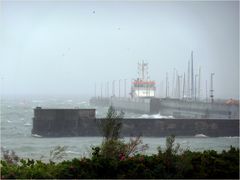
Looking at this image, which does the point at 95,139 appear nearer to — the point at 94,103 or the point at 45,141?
the point at 45,141

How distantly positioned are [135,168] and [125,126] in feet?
109

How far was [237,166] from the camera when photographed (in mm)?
10055

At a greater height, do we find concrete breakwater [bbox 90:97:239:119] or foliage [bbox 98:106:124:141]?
foliage [bbox 98:106:124:141]

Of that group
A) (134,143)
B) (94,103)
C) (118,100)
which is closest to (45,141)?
(134,143)

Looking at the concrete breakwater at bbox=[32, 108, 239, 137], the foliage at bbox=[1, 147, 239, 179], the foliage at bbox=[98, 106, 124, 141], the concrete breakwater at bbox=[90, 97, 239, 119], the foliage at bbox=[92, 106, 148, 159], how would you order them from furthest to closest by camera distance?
the concrete breakwater at bbox=[90, 97, 239, 119]
the concrete breakwater at bbox=[32, 108, 239, 137]
the foliage at bbox=[98, 106, 124, 141]
the foliage at bbox=[92, 106, 148, 159]
the foliage at bbox=[1, 147, 239, 179]

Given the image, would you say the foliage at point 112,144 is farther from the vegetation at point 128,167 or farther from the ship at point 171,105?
the ship at point 171,105

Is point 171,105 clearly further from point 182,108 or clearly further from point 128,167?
point 128,167

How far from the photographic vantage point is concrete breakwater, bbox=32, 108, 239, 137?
40.0 m

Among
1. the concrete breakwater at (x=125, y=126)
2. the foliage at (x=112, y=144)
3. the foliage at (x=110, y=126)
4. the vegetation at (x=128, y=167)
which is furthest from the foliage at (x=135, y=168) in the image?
the concrete breakwater at (x=125, y=126)

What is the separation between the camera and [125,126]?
42.8 meters

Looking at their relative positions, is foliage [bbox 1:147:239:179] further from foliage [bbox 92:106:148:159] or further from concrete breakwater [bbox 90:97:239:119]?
concrete breakwater [bbox 90:97:239:119]

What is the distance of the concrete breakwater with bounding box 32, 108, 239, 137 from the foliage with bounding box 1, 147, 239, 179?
92.9 feet

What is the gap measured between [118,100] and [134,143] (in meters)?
94.2

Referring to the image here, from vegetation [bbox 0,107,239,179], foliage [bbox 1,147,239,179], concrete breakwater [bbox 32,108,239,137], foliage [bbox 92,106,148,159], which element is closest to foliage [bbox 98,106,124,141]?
foliage [bbox 92,106,148,159]
